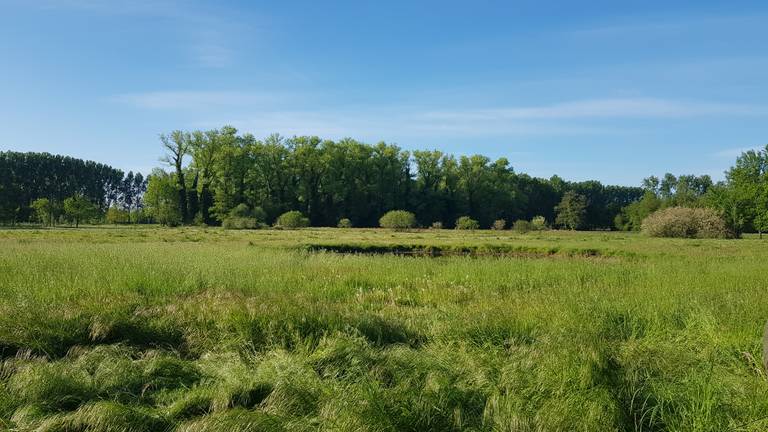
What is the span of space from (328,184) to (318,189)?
3.46 metres

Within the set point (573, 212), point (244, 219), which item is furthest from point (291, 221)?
point (573, 212)

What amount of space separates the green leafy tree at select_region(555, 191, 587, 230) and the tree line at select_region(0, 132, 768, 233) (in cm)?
18

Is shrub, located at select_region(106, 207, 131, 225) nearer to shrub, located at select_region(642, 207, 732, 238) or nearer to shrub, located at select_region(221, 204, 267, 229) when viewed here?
shrub, located at select_region(221, 204, 267, 229)

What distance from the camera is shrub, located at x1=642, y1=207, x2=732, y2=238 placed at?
159ft

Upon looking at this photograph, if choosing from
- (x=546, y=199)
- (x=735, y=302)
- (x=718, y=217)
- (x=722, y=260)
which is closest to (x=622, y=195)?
(x=546, y=199)

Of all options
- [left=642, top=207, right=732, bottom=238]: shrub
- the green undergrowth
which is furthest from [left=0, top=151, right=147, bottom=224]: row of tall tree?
[left=642, top=207, right=732, bottom=238]: shrub

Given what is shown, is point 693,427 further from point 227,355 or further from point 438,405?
point 227,355

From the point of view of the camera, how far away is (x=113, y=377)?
18.6 feet

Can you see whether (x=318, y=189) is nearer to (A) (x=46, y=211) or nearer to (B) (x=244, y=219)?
(B) (x=244, y=219)

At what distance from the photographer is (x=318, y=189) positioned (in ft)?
283

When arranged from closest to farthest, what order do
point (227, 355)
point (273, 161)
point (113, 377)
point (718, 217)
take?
point (113, 377), point (227, 355), point (718, 217), point (273, 161)

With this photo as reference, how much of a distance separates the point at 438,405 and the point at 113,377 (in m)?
3.45

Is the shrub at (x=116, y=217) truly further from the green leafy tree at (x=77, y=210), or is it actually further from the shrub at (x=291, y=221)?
the shrub at (x=291, y=221)

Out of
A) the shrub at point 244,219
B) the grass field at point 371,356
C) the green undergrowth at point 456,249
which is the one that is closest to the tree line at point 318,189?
the shrub at point 244,219
